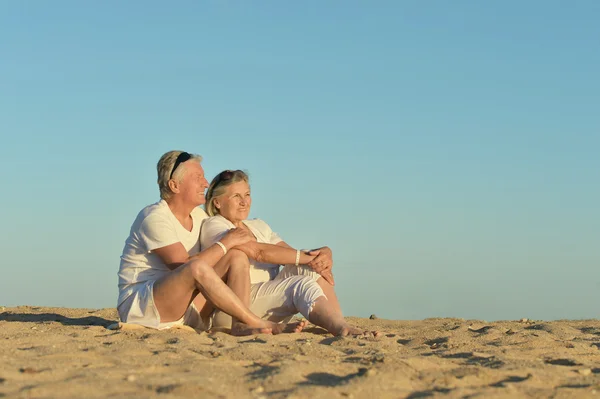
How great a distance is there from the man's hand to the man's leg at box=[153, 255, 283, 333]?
77cm

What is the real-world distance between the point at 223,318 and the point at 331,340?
1.27 m

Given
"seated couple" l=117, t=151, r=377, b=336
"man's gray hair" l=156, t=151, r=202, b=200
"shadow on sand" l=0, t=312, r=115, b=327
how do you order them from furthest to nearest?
"shadow on sand" l=0, t=312, r=115, b=327 < "man's gray hair" l=156, t=151, r=202, b=200 < "seated couple" l=117, t=151, r=377, b=336

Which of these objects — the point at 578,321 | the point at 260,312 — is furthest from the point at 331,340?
the point at 578,321

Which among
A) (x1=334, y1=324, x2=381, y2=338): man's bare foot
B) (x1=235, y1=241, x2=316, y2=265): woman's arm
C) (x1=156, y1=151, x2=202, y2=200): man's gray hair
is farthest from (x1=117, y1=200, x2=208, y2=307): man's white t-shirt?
(x1=334, y1=324, x2=381, y2=338): man's bare foot

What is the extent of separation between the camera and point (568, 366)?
5.45 meters

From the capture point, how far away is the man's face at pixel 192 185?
711 cm

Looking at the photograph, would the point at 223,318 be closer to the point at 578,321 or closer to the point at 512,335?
the point at 512,335

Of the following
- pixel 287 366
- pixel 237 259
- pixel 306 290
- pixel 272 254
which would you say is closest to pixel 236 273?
pixel 237 259

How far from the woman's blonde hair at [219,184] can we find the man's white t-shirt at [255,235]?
0.56 feet

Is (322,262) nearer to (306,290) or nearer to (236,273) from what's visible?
(306,290)

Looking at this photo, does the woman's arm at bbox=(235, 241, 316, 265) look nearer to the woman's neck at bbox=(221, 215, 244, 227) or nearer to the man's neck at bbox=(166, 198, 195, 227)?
the woman's neck at bbox=(221, 215, 244, 227)

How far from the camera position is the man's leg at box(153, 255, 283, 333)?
260 inches

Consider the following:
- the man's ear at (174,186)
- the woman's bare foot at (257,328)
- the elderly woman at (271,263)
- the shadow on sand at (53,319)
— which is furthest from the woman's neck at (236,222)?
the shadow on sand at (53,319)

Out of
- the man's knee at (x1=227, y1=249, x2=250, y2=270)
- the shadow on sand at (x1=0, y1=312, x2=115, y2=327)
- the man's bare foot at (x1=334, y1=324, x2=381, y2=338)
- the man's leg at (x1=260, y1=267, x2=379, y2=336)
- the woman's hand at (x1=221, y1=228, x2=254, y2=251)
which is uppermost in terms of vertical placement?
the woman's hand at (x1=221, y1=228, x2=254, y2=251)
